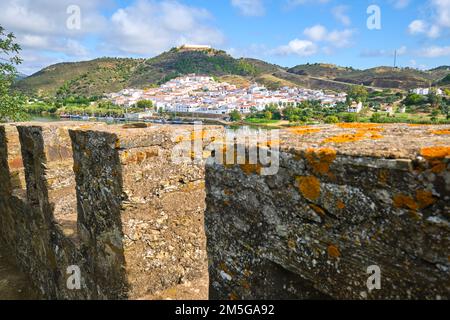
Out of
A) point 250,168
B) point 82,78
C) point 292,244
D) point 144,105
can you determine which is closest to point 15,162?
point 250,168

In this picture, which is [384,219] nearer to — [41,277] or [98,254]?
[98,254]

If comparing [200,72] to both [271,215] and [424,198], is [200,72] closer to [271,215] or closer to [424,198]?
[271,215]

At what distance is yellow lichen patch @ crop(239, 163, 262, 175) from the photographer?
6.20ft

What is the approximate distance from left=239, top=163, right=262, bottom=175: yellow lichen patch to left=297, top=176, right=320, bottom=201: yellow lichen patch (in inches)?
10.3

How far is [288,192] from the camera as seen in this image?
176cm

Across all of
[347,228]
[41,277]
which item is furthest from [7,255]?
[347,228]

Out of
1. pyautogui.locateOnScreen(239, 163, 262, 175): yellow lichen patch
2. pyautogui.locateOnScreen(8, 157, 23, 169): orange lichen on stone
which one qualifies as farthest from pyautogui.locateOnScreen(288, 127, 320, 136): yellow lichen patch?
pyautogui.locateOnScreen(8, 157, 23, 169): orange lichen on stone

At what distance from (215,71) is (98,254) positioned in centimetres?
18280

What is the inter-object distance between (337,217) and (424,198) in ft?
1.25

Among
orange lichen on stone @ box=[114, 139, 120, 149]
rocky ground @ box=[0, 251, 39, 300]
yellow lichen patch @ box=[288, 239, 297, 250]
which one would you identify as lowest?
rocky ground @ box=[0, 251, 39, 300]

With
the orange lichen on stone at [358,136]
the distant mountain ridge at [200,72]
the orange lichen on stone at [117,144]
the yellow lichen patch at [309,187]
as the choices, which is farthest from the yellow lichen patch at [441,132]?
the distant mountain ridge at [200,72]

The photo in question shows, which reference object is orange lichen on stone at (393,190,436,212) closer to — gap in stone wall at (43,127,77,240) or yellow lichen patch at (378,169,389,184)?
yellow lichen patch at (378,169,389,184)

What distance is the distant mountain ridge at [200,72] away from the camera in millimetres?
131000

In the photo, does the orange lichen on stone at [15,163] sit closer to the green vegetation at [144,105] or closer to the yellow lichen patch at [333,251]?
the yellow lichen patch at [333,251]
